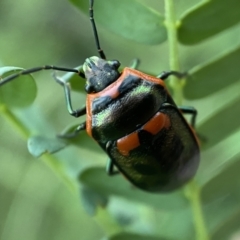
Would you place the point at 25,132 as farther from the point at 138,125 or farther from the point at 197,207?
the point at 197,207

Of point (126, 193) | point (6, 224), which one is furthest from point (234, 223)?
point (6, 224)

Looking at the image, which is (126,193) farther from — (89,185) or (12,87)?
(12,87)

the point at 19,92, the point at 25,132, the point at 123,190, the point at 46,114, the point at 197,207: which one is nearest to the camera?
the point at 19,92

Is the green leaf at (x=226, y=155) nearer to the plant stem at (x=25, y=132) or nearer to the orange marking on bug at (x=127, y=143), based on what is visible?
the orange marking on bug at (x=127, y=143)

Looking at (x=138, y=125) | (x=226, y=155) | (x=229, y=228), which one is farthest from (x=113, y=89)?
(x=229, y=228)

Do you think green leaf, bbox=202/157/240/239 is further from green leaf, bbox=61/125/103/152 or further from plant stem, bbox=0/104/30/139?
plant stem, bbox=0/104/30/139

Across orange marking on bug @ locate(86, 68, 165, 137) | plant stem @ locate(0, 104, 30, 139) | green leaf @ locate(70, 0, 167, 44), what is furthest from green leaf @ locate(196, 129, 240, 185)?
plant stem @ locate(0, 104, 30, 139)
